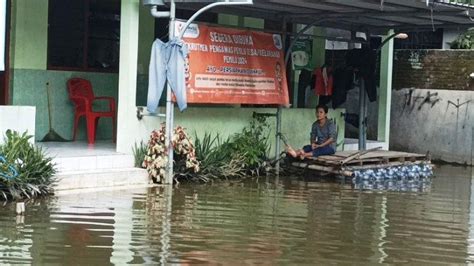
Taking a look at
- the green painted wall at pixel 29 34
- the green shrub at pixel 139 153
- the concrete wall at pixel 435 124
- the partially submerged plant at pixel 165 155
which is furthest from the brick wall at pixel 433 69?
the green painted wall at pixel 29 34

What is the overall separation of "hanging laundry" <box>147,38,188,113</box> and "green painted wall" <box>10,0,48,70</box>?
251cm

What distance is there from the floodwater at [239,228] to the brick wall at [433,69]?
7.69 metres

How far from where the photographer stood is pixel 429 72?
20.3 meters

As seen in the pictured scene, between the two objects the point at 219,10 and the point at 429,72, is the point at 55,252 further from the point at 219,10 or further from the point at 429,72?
the point at 429,72

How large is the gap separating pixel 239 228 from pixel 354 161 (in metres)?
5.94

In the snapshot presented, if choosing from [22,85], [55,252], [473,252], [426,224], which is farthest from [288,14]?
[55,252]

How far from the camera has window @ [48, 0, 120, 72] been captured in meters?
14.3

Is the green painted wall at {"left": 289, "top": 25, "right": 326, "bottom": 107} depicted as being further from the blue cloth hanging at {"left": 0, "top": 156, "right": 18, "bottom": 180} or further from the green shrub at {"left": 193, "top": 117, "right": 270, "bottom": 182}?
the blue cloth hanging at {"left": 0, "top": 156, "right": 18, "bottom": 180}

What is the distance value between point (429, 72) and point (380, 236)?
12291mm

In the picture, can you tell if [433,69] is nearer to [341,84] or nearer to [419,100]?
[419,100]

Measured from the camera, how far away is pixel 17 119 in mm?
10961

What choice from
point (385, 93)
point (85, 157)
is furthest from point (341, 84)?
point (85, 157)

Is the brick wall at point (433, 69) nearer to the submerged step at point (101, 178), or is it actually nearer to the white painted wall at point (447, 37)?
the white painted wall at point (447, 37)

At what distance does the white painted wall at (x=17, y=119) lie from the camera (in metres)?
10.8
